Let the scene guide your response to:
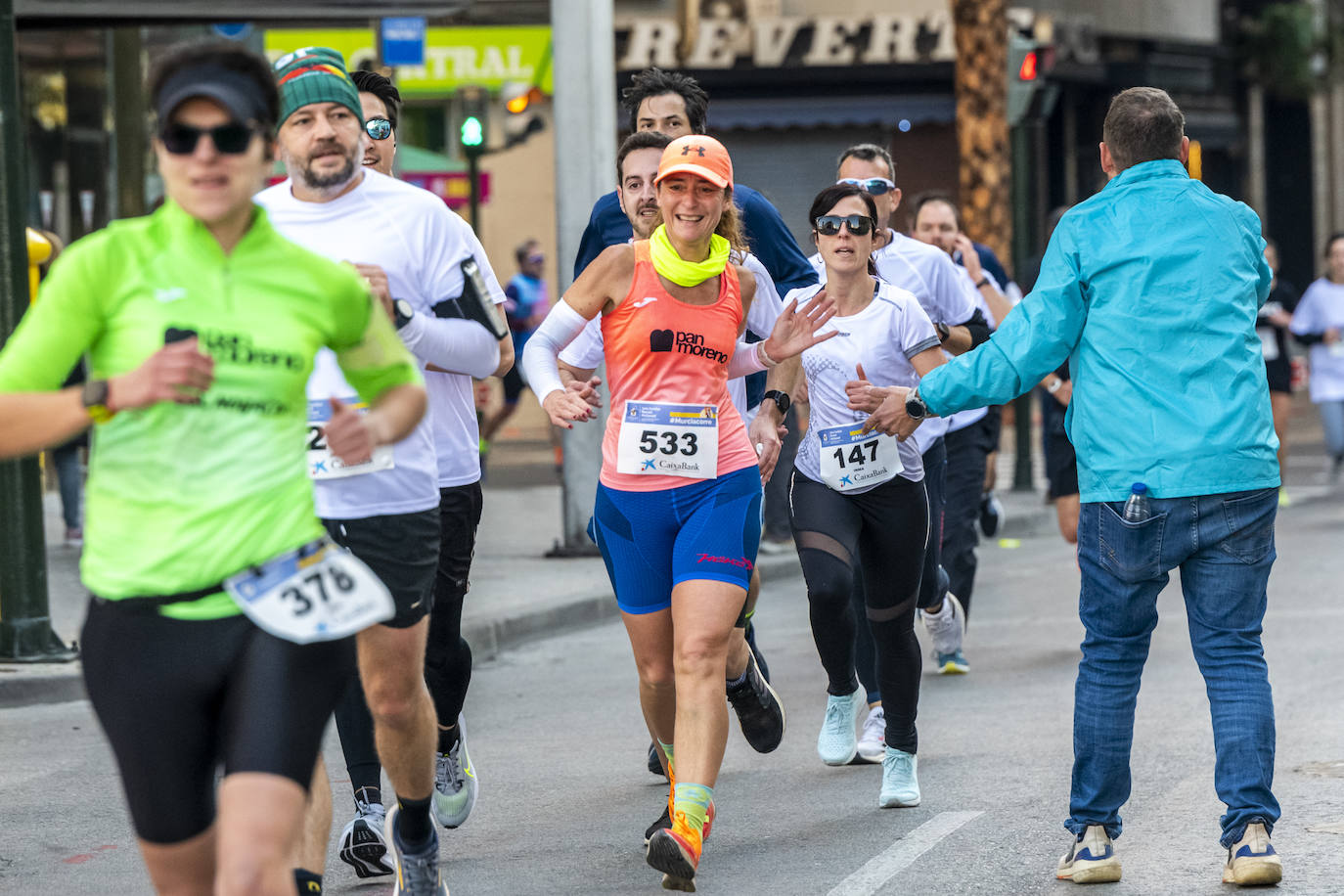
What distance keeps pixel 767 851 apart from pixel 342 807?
1.49 m

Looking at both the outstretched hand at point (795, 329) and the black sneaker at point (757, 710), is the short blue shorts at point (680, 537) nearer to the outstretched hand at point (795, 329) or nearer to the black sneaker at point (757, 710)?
the outstretched hand at point (795, 329)

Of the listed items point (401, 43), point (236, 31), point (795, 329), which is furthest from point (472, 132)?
point (795, 329)

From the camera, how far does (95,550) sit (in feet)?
11.7

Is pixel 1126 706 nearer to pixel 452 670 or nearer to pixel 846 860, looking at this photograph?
pixel 846 860

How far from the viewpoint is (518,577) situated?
39.7 ft

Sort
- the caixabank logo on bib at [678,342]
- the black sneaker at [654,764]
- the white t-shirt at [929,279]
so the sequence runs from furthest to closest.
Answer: the white t-shirt at [929,279] < the black sneaker at [654,764] < the caixabank logo on bib at [678,342]

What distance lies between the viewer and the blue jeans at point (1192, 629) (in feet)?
17.4

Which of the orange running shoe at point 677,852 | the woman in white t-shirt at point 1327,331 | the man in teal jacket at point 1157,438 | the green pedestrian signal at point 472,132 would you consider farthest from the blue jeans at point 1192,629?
the green pedestrian signal at point 472,132

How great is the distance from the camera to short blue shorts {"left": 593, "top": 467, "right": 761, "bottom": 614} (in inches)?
218

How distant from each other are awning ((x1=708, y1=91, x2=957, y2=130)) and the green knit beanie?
841 inches

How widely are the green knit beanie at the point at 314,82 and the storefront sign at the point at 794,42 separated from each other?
69.9ft

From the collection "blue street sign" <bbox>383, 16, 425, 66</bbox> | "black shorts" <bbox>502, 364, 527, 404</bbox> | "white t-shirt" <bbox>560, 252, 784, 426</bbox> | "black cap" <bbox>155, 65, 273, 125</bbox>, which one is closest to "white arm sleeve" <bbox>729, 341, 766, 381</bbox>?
"white t-shirt" <bbox>560, 252, 784, 426</bbox>

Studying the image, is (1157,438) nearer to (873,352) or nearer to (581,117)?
(873,352)

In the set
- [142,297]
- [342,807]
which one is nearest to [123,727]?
[142,297]
